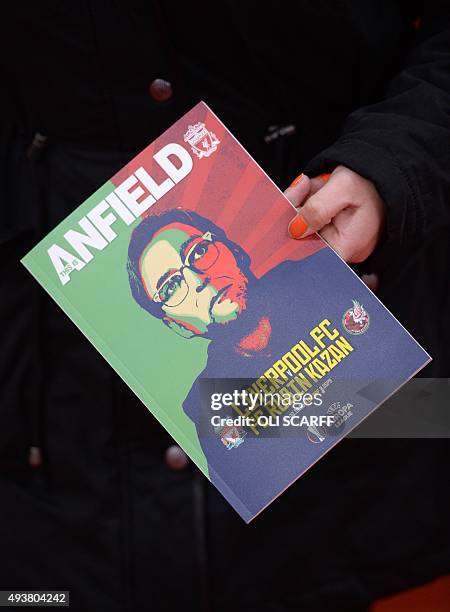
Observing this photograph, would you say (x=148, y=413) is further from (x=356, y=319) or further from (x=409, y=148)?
(x=409, y=148)

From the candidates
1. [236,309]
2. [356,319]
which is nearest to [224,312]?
[236,309]

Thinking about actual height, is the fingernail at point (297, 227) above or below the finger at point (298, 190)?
below

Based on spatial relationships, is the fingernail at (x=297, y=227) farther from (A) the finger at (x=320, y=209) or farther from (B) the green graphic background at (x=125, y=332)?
(B) the green graphic background at (x=125, y=332)

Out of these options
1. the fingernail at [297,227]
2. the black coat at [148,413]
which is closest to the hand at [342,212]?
the fingernail at [297,227]

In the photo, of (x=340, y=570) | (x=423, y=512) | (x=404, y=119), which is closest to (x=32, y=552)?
(x=340, y=570)

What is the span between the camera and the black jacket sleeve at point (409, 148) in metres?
0.54

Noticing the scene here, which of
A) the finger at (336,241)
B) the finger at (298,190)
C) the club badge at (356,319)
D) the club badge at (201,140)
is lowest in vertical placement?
the club badge at (356,319)

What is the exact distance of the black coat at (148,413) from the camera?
26.3 inches

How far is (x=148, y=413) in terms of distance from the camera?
75cm

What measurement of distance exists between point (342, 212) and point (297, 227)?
0.05m

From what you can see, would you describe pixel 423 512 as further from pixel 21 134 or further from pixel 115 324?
pixel 21 134

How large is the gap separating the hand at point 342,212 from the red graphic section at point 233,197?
0.06 feet

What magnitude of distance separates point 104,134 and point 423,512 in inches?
23.8

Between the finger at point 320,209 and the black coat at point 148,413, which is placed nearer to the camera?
the finger at point 320,209
